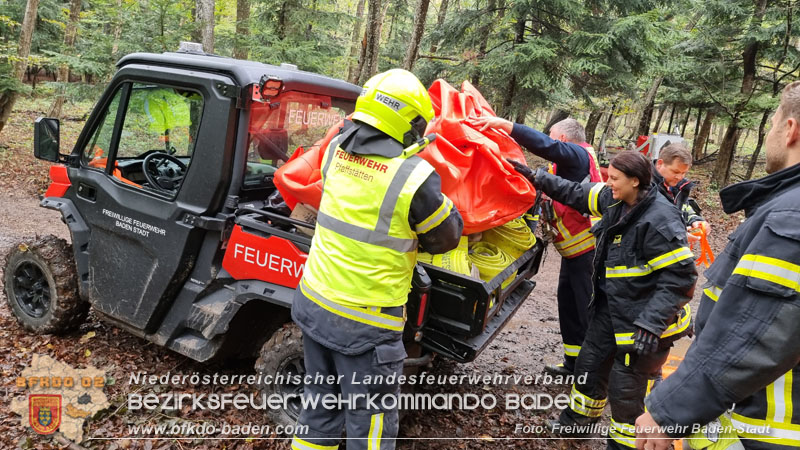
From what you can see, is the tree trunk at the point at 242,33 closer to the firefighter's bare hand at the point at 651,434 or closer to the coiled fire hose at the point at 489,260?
the coiled fire hose at the point at 489,260

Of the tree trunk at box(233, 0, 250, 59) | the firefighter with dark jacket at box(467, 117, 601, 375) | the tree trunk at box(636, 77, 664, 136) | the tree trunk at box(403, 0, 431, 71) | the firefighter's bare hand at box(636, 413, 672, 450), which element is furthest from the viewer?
the tree trunk at box(636, 77, 664, 136)

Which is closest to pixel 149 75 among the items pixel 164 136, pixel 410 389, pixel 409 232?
pixel 164 136

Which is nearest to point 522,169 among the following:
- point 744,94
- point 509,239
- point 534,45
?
point 509,239

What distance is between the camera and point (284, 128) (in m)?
3.52

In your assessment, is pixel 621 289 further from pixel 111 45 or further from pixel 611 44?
pixel 111 45

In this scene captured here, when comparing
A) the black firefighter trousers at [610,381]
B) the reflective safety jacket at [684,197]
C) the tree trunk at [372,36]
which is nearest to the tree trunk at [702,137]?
the tree trunk at [372,36]

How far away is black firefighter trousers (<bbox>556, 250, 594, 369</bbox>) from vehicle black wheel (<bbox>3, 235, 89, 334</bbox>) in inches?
159

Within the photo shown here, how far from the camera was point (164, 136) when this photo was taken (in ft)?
12.5

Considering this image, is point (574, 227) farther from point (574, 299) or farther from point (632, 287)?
point (632, 287)

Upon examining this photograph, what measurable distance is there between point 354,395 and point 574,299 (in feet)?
8.62

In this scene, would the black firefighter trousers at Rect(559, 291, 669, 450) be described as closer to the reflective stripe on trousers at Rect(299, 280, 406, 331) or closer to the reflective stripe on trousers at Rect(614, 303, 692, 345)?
the reflective stripe on trousers at Rect(614, 303, 692, 345)

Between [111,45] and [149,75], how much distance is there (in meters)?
7.17

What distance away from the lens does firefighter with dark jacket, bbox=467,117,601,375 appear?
12.3ft

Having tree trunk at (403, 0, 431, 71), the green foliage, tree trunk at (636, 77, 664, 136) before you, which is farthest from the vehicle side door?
tree trunk at (636, 77, 664, 136)
